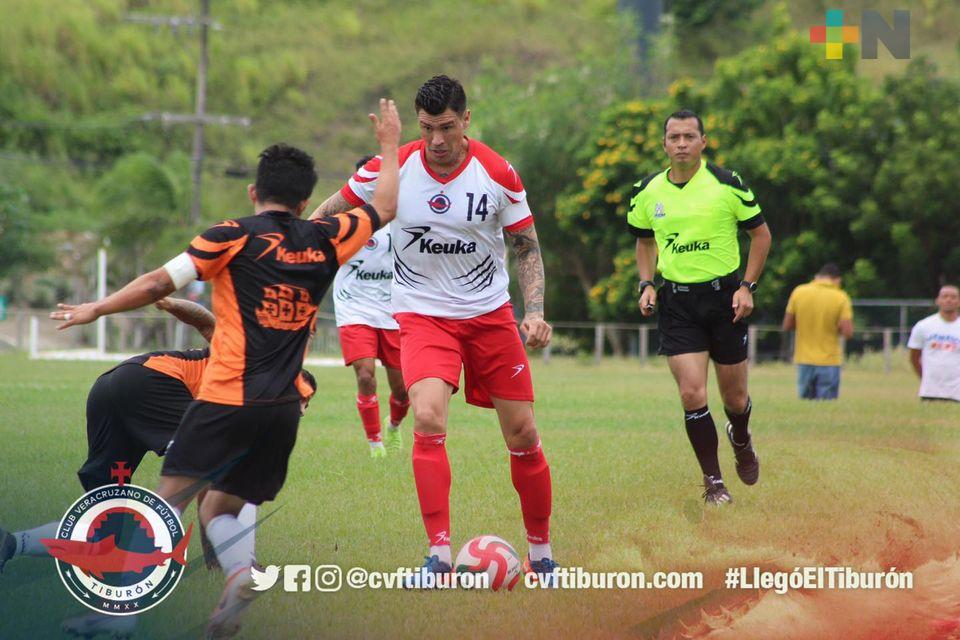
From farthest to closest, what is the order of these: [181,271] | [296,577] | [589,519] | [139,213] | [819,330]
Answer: [139,213]
[819,330]
[589,519]
[296,577]
[181,271]

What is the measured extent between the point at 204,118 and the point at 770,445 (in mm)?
35105

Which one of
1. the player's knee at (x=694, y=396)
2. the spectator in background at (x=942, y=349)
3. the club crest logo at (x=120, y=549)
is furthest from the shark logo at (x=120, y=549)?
the spectator in background at (x=942, y=349)

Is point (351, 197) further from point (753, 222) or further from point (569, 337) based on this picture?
point (569, 337)

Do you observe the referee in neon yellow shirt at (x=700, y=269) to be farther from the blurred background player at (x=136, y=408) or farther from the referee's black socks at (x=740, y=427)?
the blurred background player at (x=136, y=408)

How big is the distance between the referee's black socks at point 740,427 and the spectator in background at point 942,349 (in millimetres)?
7499

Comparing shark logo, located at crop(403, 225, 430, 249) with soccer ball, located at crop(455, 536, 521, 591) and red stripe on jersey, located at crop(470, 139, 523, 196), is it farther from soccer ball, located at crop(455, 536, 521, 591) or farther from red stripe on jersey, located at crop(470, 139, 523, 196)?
soccer ball, located at crop(455, 536, 521, 591)

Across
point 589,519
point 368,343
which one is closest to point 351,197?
point 589,519

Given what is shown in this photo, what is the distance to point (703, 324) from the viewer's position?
9641mm

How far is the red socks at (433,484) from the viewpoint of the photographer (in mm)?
6895

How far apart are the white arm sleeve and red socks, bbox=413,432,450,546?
1744mm

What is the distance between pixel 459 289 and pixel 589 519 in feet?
7.37

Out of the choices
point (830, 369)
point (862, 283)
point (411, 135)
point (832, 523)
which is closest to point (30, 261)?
point (411, 135)

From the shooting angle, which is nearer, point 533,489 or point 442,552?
point 442,552

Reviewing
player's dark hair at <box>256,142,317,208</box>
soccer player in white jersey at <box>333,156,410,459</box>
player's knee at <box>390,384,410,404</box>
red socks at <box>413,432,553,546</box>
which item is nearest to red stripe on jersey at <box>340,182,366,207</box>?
player's dark hair at <box>256,142,317,208</box>
